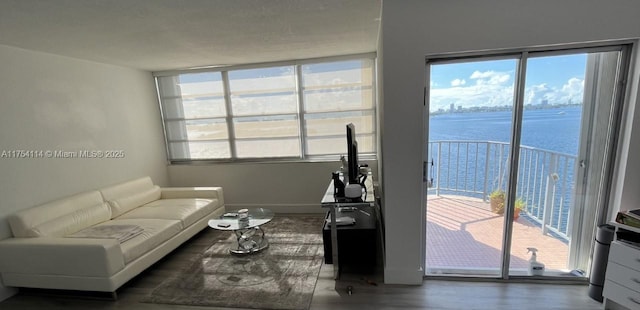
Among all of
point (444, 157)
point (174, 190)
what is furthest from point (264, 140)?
point (444, 157)

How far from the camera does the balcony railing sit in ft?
7.22

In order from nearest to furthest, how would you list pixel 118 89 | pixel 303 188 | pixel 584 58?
pixel 584 58 < pixel 118 89 < pixel 303 188

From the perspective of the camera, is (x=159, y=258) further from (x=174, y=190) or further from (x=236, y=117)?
(x=236, y=117)

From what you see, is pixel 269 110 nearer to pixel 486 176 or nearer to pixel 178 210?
pixel 178 210

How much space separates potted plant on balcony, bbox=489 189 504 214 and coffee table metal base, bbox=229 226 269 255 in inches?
93.9

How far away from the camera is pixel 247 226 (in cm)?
292

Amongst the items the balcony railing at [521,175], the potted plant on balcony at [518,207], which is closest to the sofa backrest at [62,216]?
the balcony railing at [521,175]

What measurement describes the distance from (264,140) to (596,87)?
378cm

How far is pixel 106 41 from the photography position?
2.57 metres

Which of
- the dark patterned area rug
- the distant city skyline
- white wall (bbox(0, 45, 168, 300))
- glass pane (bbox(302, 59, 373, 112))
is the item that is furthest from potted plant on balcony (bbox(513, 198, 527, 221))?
white wall (bbox(0, 45, 168, 300))

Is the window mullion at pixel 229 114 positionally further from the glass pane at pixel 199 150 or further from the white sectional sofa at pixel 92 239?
the white sectional sofa at pixel 92 239

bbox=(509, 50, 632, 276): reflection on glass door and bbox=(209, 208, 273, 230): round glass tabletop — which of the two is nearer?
bbox=(509, 50, 632, 276): reflection on glass door

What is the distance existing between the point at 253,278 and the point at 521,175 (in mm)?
2554

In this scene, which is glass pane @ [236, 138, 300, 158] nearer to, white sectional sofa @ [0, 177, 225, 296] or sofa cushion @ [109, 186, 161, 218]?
white sectional sofa @ [0, 177, 225, 296]
